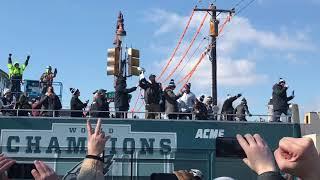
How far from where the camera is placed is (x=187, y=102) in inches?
598

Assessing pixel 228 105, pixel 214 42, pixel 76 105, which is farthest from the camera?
pixel 214 42

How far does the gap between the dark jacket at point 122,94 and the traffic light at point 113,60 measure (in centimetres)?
216

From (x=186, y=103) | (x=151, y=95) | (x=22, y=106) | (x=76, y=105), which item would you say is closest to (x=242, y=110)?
(x=186, y=103)

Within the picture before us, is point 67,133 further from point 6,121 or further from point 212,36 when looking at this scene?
point 212,36

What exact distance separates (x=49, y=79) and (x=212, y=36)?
1164 cm

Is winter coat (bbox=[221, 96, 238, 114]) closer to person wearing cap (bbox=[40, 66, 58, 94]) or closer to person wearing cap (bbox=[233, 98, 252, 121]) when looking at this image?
person wearing cap (bbox=[233, 98, 252, 121])

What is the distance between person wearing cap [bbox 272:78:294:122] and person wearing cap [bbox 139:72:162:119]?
10.1 feet

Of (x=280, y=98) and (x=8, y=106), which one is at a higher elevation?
(x=280, y=98)

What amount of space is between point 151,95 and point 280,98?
344 centimetres

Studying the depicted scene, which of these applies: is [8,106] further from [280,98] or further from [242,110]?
[280,98]

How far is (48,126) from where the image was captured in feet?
46.1

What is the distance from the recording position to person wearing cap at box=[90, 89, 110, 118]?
47.8ft

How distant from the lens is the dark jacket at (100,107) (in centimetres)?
1458

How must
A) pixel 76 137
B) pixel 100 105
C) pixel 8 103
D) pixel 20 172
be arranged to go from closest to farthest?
pixel 20 172
pixel 76 137
pixel 100 105
pixel 8 103
